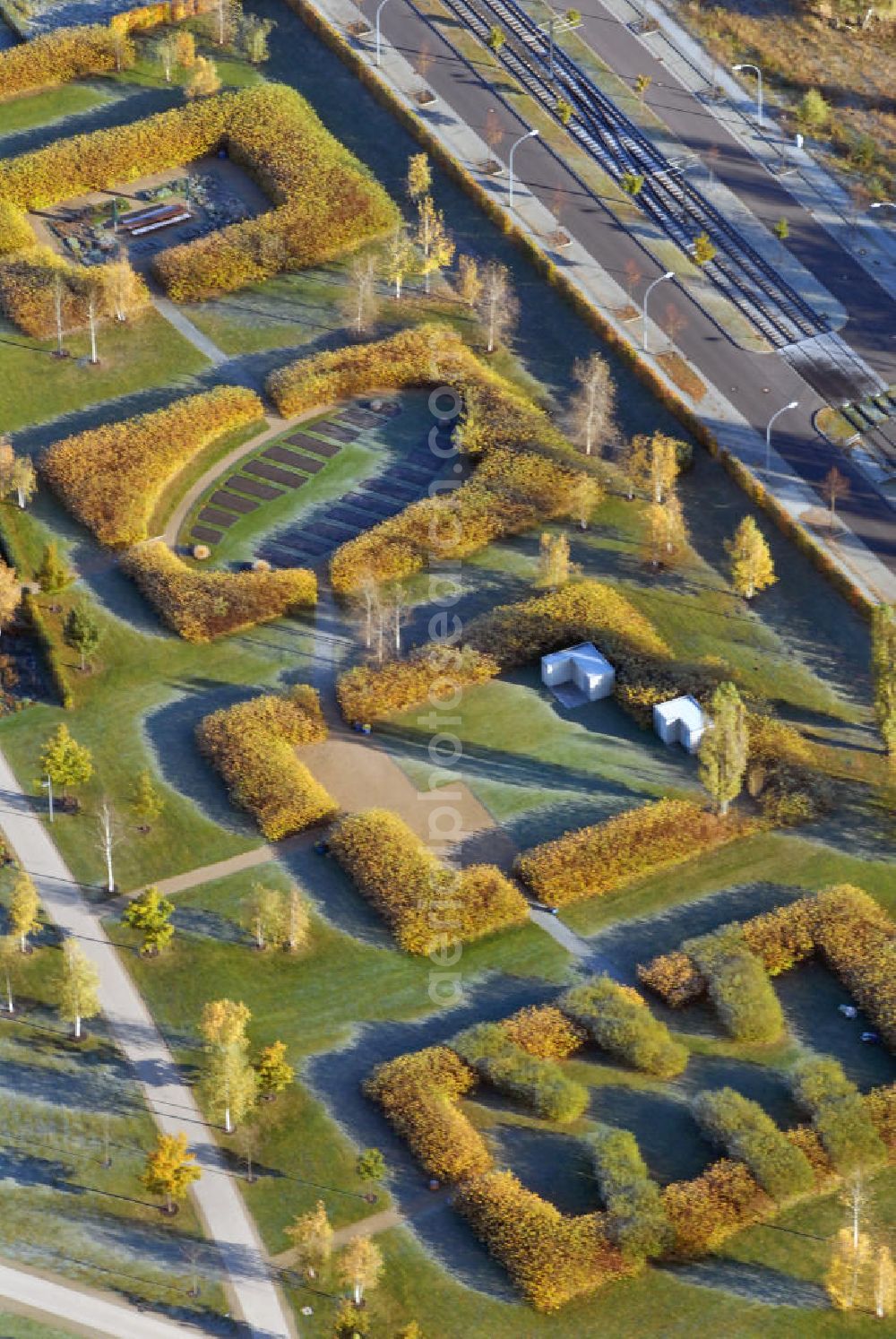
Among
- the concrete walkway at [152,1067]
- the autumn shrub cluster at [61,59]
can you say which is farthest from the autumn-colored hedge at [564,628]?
the autumn shrub cluster at [61,59]

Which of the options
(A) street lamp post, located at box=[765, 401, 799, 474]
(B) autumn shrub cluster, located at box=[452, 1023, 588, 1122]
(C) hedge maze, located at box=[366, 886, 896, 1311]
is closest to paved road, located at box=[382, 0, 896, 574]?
(A) street lamp post, located at box=[765, 401, 799, 474]

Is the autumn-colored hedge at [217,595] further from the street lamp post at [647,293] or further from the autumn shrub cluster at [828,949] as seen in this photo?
the autumn shrub cluster at [828,949]

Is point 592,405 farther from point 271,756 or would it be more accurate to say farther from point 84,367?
point 84,367

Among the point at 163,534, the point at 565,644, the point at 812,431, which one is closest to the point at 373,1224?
the point at 565,644

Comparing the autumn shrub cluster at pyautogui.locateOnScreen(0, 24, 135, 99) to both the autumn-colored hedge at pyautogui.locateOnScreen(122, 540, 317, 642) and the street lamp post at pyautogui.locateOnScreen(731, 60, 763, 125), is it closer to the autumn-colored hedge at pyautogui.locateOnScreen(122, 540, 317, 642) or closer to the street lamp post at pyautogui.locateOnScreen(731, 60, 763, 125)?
the street lamp post at pyautogui.locateOnScreen(731, 60, 763, 125)

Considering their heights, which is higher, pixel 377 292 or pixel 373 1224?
pixel 377 292

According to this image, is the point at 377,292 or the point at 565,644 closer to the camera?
the point at 565,644

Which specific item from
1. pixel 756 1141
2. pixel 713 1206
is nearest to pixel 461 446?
pixel 756 1141

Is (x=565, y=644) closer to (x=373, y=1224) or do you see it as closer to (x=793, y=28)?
(x=373, y=1224)
